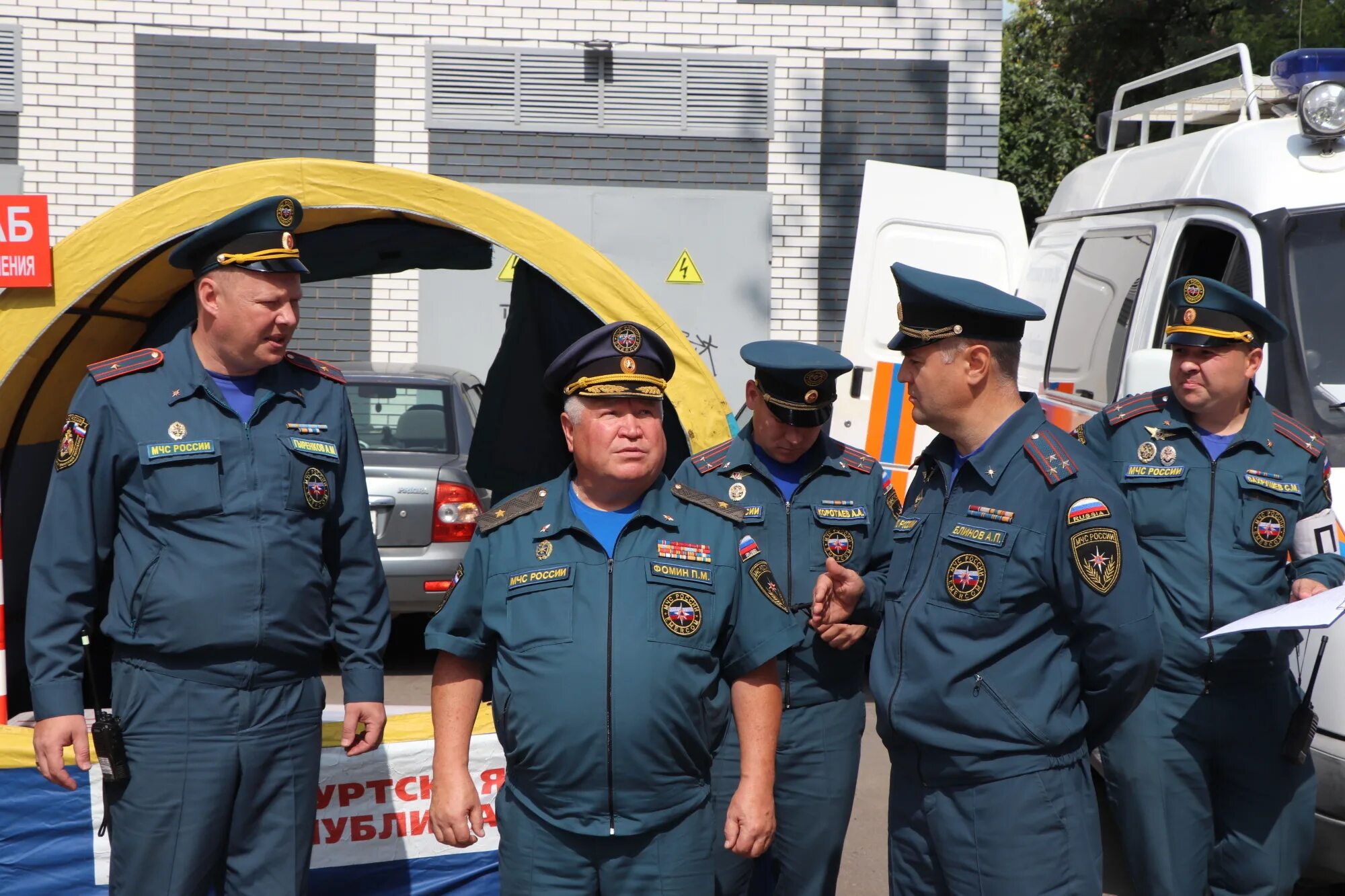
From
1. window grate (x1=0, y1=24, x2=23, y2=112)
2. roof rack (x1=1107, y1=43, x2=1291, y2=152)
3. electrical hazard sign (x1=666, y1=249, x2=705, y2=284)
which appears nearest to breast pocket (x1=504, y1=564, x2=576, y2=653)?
roof rack (x1=1107, y1=43, x2=1291, y2=152)

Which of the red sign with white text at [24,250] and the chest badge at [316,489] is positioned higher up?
the red sign with white text at [24,250]

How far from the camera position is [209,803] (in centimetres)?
320

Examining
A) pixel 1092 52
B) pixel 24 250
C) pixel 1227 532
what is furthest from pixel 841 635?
pixel 1092 52

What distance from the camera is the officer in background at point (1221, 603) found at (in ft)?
11.8

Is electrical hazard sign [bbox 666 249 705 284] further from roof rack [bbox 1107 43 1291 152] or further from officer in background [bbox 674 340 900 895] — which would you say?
officer in background [bbox 674 340 900 895]

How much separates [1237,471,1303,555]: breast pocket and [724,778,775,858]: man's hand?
5.59 feet

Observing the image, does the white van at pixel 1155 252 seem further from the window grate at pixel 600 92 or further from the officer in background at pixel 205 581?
the window grate at pixel 600 92

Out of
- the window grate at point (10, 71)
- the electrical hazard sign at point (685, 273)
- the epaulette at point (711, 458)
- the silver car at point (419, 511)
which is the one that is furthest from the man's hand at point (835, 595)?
the window grate at point (10, 71)

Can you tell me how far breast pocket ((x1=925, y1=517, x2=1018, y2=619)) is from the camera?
2.85 metres

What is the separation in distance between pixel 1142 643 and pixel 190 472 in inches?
90.4

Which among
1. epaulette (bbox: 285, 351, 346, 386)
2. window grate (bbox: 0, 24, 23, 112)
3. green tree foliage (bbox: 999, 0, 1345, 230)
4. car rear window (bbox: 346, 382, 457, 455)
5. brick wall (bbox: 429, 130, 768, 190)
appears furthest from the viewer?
green tree foliage (bbox: 999, 0, 1345, 230)

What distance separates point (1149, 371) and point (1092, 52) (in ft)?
50.4

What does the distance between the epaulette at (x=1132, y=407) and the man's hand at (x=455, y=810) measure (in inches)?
88.8

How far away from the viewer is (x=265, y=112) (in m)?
10.8
